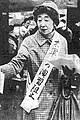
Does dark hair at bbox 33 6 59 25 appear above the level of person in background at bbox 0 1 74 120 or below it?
above

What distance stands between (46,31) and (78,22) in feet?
1.61

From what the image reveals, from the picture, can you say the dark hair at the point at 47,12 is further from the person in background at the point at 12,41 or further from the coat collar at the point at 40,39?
the person in background at the point at 12,41

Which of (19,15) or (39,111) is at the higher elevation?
(19,15)

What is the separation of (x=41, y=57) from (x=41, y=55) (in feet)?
0.10

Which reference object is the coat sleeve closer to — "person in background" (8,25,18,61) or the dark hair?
"person in background" (8,25,18,61)

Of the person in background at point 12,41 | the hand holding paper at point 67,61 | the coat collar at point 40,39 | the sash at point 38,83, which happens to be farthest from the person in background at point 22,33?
the hand holding paper at point 67,61

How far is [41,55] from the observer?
8758mm

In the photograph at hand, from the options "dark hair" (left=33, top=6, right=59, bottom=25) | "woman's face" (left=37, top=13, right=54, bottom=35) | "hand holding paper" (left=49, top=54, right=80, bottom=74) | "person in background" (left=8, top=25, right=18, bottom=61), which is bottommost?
"hand holding paper" (left=49, top=54, right=80, bottom=74)

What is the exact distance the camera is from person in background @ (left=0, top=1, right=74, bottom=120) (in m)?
8.73

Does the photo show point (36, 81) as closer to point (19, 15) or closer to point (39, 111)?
point (39, 111)

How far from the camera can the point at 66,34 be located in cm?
877

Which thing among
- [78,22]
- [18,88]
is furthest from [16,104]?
[78,22]

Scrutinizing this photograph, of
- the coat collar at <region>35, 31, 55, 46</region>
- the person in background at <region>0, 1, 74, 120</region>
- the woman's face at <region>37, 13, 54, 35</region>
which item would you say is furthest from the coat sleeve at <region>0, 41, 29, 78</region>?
the woman's face at <region>37, 13, 54, 35</region>

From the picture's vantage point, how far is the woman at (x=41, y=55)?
28.7ft
